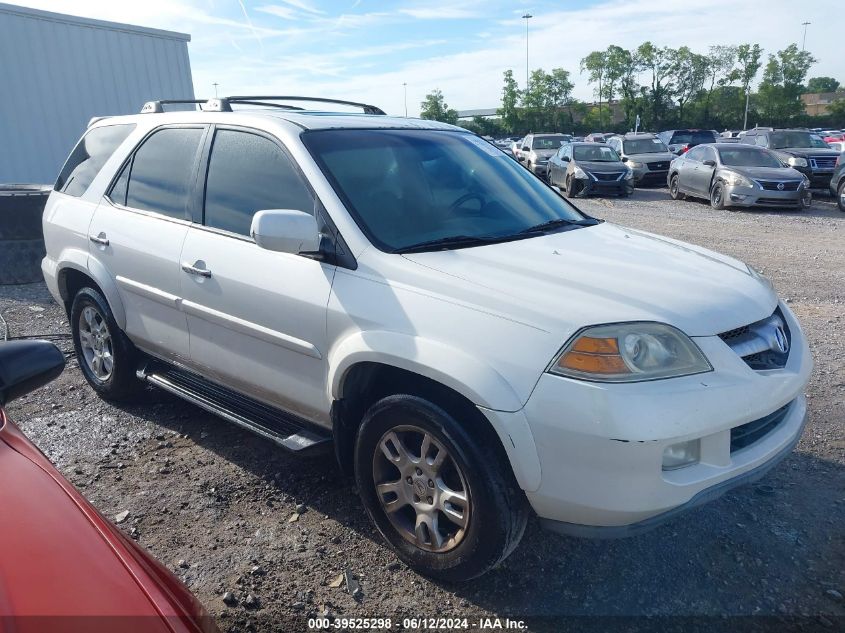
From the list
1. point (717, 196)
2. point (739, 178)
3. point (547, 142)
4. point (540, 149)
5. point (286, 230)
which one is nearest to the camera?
point (286, 230)

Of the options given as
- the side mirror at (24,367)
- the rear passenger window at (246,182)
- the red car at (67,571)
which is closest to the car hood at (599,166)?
the rear passenger window at (246,182)

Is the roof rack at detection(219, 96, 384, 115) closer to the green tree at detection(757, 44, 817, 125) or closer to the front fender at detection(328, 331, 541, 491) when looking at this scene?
the front fender at detection(328, 331, 541, 491)

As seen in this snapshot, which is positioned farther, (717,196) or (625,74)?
(625,74)

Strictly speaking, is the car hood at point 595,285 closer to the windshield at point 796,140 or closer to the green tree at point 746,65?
the windshield at point 796,140

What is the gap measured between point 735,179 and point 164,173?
13.2 m

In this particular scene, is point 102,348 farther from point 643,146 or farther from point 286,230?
point 643,146

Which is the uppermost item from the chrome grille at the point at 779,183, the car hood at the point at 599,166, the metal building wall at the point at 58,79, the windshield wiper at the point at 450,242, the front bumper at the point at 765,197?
the metal building wall at the point at 58,79

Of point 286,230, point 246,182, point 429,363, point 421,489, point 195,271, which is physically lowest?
point 421,489

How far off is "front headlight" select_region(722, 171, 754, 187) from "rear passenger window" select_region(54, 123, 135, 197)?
42.5 ft

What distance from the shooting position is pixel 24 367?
1953 mm

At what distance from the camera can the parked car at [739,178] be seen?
1369 cm

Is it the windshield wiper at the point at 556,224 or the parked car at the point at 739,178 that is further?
the parked car at the point at 739,178

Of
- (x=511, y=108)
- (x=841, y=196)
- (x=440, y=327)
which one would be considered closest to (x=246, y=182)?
(x=440, y=327)

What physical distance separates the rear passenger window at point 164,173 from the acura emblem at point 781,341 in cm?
298
